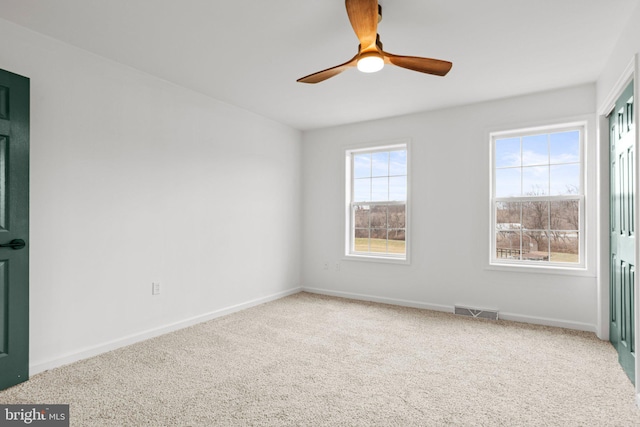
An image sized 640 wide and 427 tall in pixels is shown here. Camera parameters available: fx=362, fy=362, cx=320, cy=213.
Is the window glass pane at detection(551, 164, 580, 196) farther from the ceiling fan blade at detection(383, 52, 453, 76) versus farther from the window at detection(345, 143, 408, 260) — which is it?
the ceiling fan blade at detection(383, 52, 453, 76)

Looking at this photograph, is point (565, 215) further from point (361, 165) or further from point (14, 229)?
point (14, 229)

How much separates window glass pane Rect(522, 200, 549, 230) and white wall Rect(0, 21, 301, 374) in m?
3.21

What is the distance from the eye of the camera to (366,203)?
525cm

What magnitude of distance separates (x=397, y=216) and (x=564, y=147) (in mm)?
2057

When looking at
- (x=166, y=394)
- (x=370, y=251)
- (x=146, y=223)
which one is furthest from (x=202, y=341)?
(x=370, y=251)

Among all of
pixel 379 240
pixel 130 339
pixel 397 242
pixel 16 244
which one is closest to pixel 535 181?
pixel 397 242

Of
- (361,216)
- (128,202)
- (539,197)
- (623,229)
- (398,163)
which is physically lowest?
(623,229)

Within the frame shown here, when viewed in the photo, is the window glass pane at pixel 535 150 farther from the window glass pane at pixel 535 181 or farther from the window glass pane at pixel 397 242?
the window glass pane at pixel 397 242

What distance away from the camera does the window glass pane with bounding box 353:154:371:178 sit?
5.29 metres

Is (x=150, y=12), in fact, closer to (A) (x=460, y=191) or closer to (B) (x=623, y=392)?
(A) (x=460, y=191)

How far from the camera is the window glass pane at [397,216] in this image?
16.2ft

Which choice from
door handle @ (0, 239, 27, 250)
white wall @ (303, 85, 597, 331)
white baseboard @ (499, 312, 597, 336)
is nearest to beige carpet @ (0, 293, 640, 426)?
white baseboard @ (499, 312, 597, 336)

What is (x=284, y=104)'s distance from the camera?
437 centimetres

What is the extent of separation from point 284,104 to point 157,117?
147cm
